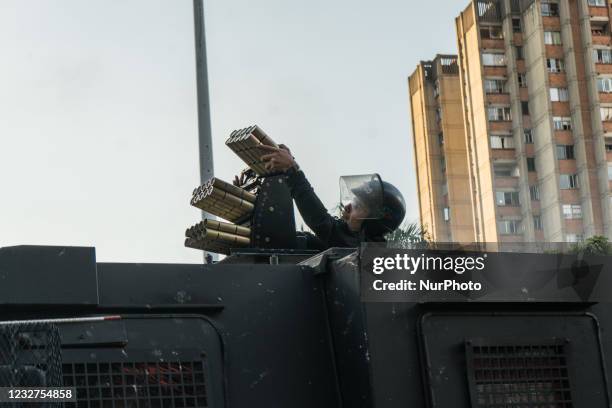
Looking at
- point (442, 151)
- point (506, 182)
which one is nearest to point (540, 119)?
point (506, 182)

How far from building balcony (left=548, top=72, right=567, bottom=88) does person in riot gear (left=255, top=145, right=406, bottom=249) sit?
87.4 metres

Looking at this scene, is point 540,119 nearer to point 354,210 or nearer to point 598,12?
point 598,12

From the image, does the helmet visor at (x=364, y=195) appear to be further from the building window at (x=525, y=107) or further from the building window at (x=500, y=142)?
the building window at (x=525, y=107)

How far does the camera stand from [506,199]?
93.3m

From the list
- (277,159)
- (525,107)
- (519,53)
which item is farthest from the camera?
(519,53)

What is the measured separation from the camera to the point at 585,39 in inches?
3632

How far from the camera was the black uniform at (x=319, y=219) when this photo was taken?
258 inches

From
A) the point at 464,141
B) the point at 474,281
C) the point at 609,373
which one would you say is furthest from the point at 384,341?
the point at 464,141

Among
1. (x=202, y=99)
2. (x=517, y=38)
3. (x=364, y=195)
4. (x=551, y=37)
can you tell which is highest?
(x=517, y=38)

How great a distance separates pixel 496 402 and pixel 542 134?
289ft

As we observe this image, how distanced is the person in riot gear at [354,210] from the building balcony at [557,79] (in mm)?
87401

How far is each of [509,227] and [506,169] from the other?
172 inches

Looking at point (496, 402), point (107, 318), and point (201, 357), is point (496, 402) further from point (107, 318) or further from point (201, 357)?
point (107, 318)

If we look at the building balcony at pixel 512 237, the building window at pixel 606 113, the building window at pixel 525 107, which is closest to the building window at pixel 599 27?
the building window at pixel 606 113
